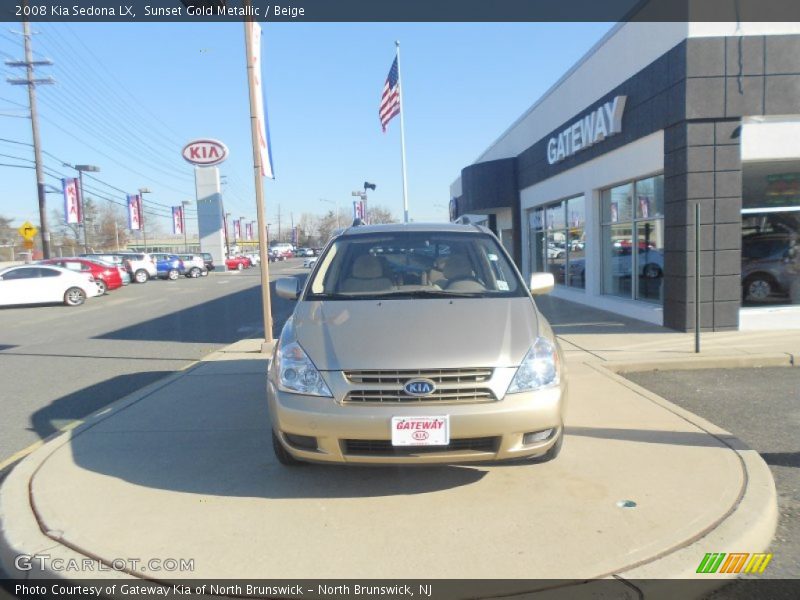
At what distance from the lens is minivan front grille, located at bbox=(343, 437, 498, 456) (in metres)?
3.58

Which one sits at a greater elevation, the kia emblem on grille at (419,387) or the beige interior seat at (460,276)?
the beige interior seat at (460,276)

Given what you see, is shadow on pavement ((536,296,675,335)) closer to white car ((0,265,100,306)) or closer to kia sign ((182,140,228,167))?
white car ((0,265,100,306))

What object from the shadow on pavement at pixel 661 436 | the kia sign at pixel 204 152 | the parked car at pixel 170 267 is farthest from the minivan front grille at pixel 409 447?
the kia sign at pixel 204 152

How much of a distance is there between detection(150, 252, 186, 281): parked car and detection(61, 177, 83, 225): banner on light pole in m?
5.38

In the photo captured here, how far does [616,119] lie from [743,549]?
31.0ft

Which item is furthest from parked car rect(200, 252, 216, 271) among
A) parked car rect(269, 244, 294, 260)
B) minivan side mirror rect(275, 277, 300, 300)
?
minivan side mirror rect(275, 277, 300, 300)

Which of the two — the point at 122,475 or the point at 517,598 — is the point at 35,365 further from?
the point at 517,598

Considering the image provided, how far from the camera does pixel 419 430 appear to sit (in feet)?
11.6

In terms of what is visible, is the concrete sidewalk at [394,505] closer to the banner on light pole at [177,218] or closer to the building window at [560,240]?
the building window at [560,240]

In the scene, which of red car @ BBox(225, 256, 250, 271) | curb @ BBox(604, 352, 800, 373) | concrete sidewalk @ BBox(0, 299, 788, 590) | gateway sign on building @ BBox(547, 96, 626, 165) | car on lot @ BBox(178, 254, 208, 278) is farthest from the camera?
red car @ BBox(225, 256, 250, 271)

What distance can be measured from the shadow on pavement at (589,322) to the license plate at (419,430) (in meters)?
7.08

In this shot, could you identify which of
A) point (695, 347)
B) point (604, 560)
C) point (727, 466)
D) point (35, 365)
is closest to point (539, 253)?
point (695, 347)

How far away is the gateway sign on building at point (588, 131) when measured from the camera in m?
11.3

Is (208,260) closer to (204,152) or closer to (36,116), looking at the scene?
(204,152)
